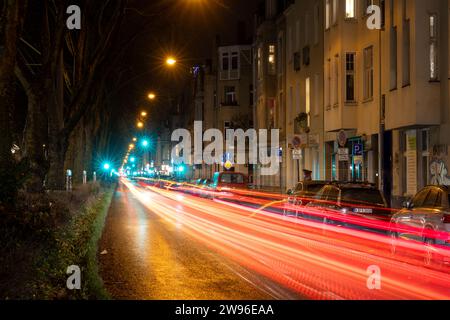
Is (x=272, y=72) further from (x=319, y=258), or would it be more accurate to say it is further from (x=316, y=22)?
(x=319, y=258)

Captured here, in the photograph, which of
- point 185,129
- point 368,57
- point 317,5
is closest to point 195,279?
point 368,57

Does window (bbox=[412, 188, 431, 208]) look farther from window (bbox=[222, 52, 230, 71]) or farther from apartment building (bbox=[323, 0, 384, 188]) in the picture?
window (bbox=[222, 52, 230, 71])

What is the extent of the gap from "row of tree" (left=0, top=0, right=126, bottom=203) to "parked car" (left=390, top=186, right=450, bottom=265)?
7477 mm

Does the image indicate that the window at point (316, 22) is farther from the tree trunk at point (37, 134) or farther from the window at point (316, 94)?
the tree trunk at point (37, 134)

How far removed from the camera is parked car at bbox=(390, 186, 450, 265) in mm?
13523

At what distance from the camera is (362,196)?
776 inches

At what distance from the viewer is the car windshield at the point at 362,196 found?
19594 millimetres

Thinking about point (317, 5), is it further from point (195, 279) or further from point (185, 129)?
point (185, 129)

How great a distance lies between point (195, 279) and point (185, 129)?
336ft

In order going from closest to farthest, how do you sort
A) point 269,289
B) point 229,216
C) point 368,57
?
point 269,289 → point 229,216 → point 368,57

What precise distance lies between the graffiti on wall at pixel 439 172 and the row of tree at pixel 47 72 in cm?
1180

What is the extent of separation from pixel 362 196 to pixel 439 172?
6275 millimetres

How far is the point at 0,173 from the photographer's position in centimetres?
1129

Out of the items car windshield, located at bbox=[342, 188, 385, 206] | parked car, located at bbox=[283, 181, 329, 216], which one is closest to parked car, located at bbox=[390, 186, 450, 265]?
car windshield, located at bbox=[342, 188, 385, 206]
